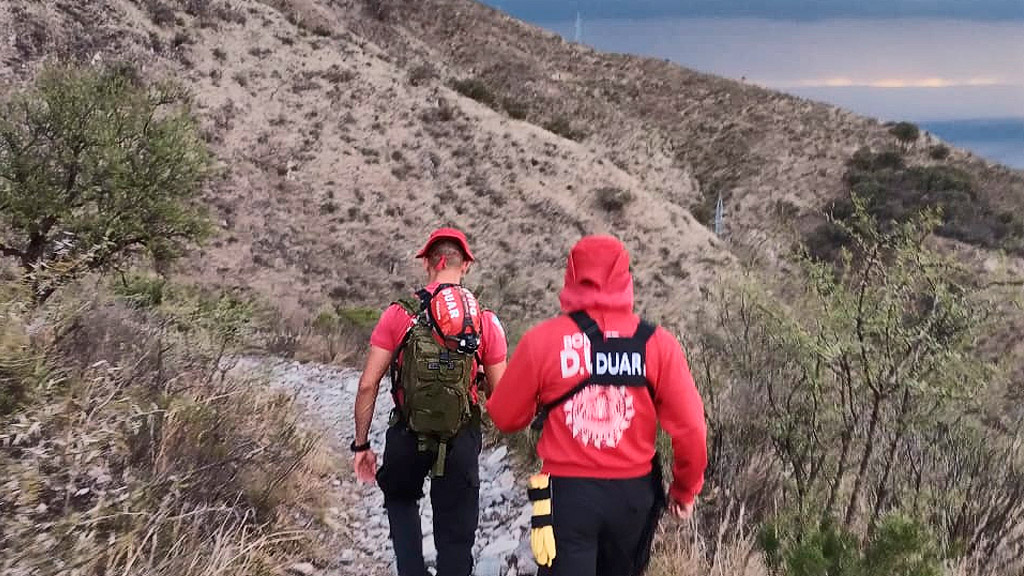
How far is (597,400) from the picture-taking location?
110 inches

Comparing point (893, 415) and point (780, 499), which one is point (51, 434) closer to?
point (780, 499)

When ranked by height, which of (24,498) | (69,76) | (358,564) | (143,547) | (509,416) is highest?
(69,76)

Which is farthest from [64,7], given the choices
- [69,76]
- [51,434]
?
[51,434]

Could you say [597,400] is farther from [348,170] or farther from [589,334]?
[348,170]

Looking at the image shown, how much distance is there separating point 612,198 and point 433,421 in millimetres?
27624

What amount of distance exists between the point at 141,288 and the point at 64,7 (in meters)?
22.2

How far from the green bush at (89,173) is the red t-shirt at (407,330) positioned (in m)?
6.70

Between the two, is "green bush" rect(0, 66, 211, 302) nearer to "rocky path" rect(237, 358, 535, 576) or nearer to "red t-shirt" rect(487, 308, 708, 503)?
"rocky path" rect(237, 358, 535, 576)

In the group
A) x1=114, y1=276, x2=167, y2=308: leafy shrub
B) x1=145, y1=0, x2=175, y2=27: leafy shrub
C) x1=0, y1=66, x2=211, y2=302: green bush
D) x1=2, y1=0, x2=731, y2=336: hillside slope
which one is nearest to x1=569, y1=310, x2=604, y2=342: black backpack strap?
x1=114, y1=276, x2=167, y2=308: leafy shrub

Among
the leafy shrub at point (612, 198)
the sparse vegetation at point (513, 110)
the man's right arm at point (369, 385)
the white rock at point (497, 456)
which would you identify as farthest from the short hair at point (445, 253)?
the sparse vegetation at point (513, 110)

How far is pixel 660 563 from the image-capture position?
414 centimetres

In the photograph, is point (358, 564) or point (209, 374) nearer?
point (358, 564)

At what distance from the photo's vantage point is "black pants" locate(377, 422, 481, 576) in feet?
11.9

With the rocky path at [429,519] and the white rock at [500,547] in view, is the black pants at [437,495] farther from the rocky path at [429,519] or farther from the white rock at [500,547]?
the white rock at [500,547]
